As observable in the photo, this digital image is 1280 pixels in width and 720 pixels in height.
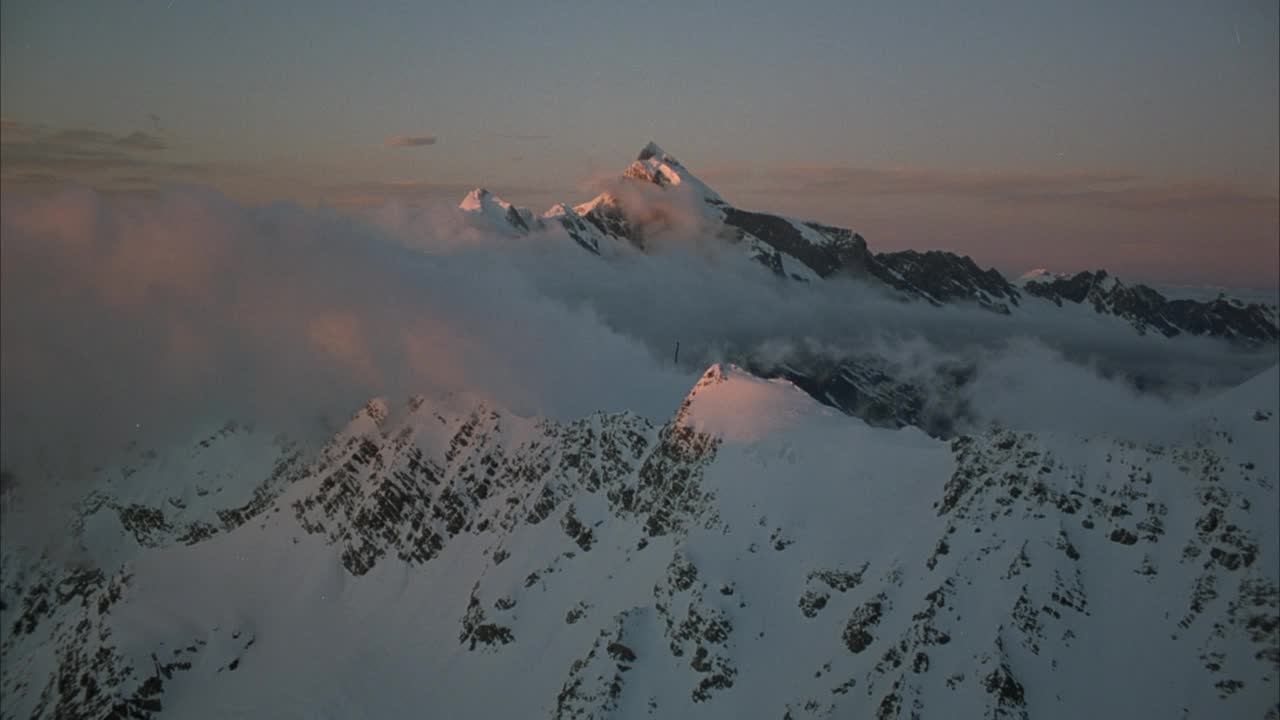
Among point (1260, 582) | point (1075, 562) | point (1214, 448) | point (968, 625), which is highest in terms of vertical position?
point (1214, 448)

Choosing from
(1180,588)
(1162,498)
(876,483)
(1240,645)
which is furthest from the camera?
(876,483)

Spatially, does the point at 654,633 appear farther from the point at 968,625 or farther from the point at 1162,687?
the point at 1162,687

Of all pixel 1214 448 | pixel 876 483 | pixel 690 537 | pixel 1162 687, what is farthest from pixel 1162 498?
pixel 690 537

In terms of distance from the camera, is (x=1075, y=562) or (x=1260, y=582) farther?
(x=1075, y=562)

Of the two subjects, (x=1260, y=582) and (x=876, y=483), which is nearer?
(x=1260, y=582)

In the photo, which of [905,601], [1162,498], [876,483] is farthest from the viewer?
[876,483]

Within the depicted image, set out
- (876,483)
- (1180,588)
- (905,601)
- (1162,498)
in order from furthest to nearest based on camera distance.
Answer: (876,483)
(905,601)
(1162,498)
(1180,588)

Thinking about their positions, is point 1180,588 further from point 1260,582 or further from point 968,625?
point 968,625

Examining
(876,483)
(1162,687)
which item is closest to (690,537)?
(876,483)

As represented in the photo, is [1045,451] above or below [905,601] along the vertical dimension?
above
